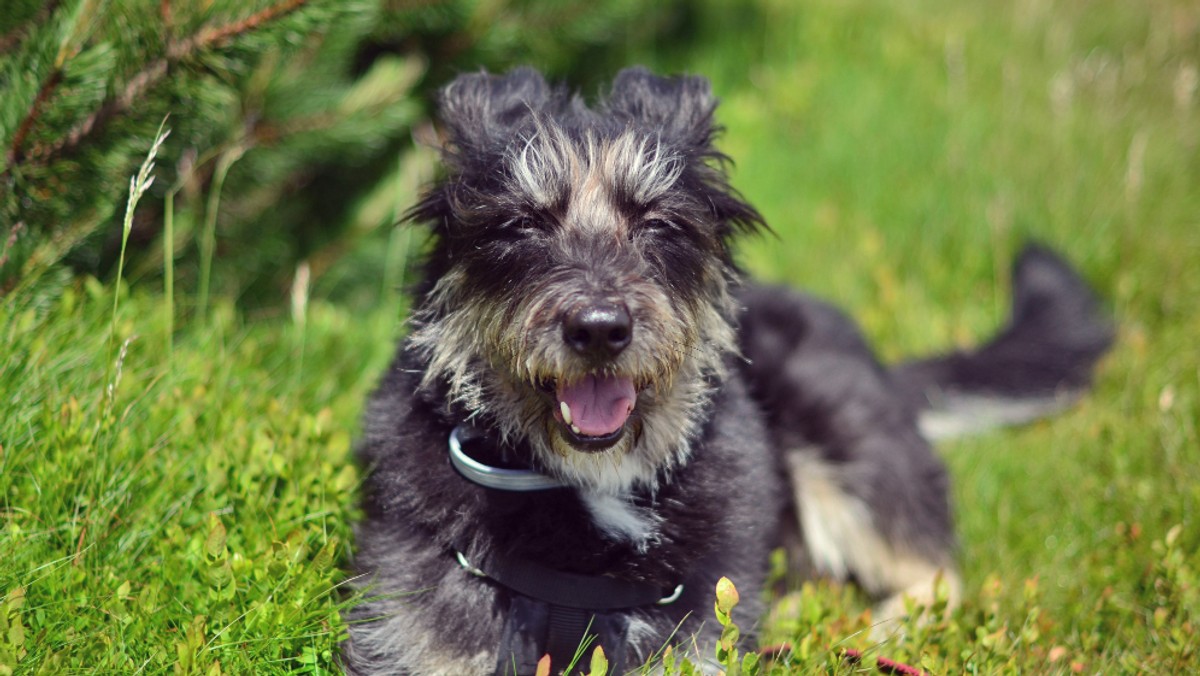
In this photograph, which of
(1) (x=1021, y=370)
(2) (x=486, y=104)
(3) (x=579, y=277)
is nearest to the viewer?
(3) (x=579, y=277)

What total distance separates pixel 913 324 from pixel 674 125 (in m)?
3.15

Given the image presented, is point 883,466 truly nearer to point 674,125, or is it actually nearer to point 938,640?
point 938,640

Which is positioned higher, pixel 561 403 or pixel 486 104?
pixel 486 104

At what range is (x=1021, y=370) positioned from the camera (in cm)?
473

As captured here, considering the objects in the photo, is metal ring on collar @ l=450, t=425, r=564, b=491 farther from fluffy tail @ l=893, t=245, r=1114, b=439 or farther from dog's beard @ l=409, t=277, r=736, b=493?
fluffy tail @ l=893, t=245, r=1114, b=439

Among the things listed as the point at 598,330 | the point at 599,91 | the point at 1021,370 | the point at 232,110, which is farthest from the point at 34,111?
the point at 1021,370

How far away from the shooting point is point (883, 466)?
408 cm

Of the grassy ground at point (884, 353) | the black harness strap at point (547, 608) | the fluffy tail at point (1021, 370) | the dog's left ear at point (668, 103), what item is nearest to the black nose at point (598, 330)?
the black harness strap at point (547, 608)

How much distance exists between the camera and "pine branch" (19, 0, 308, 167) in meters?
3.30

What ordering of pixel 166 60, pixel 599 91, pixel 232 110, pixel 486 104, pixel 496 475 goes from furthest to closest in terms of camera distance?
pixel 232 110 → pixel 166 60 → pixel 599 91 → pixel 486 104 → pixel 496 475

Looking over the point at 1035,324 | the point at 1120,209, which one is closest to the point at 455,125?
the point at 1035,324

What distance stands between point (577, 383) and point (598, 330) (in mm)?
233

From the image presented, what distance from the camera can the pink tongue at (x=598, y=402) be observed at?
2.56 meters

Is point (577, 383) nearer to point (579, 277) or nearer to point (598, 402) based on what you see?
point (598, 402)
